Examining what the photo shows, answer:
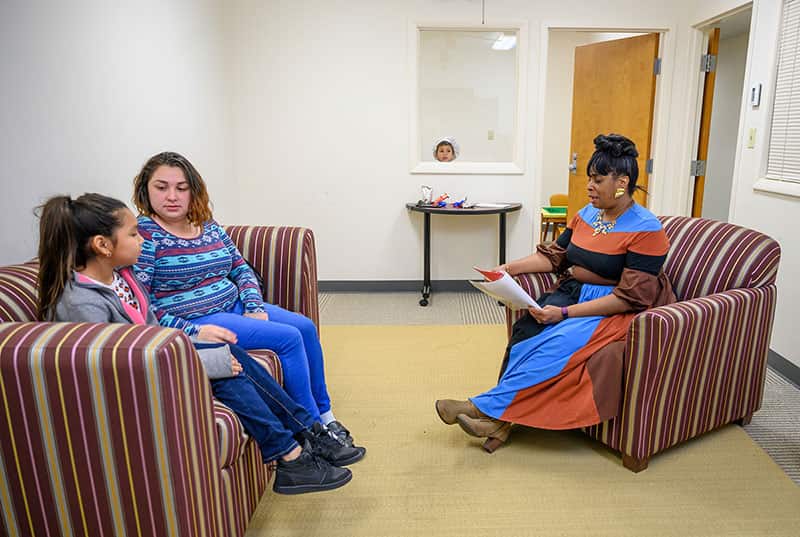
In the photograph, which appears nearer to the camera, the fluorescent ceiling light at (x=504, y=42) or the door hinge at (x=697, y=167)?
the door hinge at (x=697, y=167)

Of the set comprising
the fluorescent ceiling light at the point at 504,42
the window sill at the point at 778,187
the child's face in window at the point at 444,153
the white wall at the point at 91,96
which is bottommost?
the window sill at the point at 778,187

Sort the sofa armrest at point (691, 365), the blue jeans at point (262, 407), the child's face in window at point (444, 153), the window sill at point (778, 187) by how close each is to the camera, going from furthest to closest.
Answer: the child's face in window at point (444, 153) → the window sill at point (778, 187) → the sofa armrest at point (691, 365) → the blue jeans at point (262, 407)

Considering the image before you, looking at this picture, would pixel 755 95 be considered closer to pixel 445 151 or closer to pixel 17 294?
pixel 445 151

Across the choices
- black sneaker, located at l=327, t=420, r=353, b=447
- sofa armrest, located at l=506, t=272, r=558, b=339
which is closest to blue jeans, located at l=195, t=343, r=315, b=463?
black sneaker, located at l=327, t=420, r=353, b=447

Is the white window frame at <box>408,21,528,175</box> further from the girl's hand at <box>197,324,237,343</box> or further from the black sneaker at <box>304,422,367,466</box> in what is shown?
the girl's hand at <box>197,324,237,343</box>

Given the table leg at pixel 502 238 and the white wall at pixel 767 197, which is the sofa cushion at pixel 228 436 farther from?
the table leg at pixel 502 238

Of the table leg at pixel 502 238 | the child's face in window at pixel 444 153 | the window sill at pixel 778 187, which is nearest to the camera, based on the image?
the window sill at pixel 778 187

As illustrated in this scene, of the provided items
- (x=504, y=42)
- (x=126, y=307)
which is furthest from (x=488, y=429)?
(x=504, y=42)

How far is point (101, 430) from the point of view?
1.26 metres

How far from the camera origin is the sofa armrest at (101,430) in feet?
4.01

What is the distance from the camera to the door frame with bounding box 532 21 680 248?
4.19 meters

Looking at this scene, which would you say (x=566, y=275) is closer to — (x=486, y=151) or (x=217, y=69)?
(x=486, y=151)

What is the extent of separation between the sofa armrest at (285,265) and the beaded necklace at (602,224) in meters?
1.18

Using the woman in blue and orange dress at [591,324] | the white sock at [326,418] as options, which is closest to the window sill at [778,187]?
the woman in blue and orange dress at [591,324]
